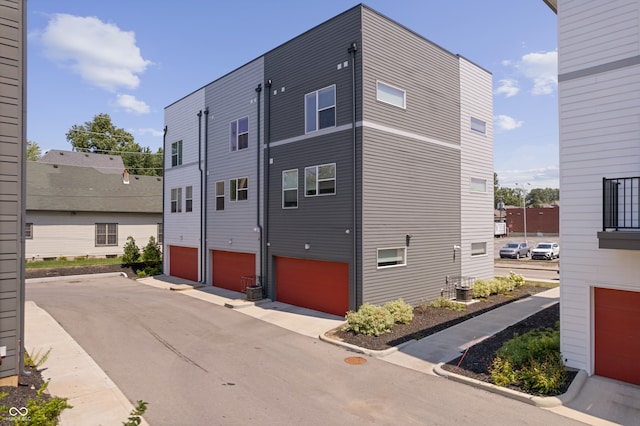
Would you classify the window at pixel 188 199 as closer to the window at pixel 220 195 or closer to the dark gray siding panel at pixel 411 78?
the window at pixel 220 195

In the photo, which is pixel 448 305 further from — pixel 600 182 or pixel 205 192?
pixel 205 192

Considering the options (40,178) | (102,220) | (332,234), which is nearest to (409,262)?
(332,234)

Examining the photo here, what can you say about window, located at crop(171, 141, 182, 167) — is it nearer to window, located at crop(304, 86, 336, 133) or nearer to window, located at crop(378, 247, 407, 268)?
window, located at crop(304, 86, 336, 133)

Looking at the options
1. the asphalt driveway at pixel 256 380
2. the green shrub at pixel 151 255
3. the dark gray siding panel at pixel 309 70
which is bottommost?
the asphalt driveway at pixel 256 380

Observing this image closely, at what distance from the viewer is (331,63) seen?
1515 cm

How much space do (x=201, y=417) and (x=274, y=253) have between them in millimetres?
10564

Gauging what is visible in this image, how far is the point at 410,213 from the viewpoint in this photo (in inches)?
627

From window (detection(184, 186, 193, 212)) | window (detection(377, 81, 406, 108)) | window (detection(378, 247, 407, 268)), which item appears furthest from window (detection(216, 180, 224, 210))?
window (detection(377, 81, 406, 108))

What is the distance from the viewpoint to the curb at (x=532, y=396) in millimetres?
7551

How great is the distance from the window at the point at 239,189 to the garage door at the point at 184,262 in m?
5.56

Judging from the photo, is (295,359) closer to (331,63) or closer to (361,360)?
(361,360)

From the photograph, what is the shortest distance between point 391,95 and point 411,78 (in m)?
1.57

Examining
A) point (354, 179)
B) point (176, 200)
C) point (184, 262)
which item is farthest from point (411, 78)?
point (184, 262)

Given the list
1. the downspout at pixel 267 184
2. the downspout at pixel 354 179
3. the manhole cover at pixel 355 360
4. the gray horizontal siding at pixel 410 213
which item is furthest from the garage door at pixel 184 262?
the manhole cover at pixel 355 360
